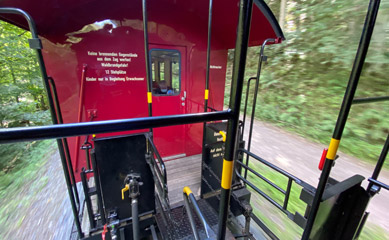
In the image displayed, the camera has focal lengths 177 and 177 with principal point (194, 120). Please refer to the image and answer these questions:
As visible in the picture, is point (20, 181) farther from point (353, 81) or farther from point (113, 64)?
point (353, 81)

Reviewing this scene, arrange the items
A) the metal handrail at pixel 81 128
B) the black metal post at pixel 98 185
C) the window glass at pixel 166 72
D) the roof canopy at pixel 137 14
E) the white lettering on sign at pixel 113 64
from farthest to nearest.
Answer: the window glass at pixel 166 72 → the white lettering on sign at pixel 113 64 → the roof canopy at pixel 137 14 → the black metal post at pixel 98 185 → the metal handrail at pixel 81 128

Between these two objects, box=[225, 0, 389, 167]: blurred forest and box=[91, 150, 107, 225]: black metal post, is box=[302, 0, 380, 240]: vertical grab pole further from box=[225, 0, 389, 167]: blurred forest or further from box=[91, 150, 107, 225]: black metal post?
box=[225, 0, 389, 167]: blurred forest

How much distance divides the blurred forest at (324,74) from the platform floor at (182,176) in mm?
4722

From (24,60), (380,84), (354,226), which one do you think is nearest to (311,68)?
(380,84)

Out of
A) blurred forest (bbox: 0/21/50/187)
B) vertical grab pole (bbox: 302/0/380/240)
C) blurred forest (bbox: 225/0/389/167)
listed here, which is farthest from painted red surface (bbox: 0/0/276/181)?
blurred forest (bbox: 225/0/389/167)

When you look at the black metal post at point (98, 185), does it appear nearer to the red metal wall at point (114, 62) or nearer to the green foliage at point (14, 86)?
the red metal wall at point (114, 62)

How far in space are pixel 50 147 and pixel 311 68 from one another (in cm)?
932

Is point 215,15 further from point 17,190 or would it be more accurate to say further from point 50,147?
point 50,147

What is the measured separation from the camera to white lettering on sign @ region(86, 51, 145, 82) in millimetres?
2740

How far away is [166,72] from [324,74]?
5.73m

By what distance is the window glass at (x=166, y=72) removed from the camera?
3301mm

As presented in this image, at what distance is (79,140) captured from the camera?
111 inches

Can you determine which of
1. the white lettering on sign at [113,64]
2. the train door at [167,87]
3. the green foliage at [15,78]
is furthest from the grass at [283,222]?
the green foliage at [15,78]

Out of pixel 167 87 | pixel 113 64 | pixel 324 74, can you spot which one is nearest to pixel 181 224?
pixel 167 87
